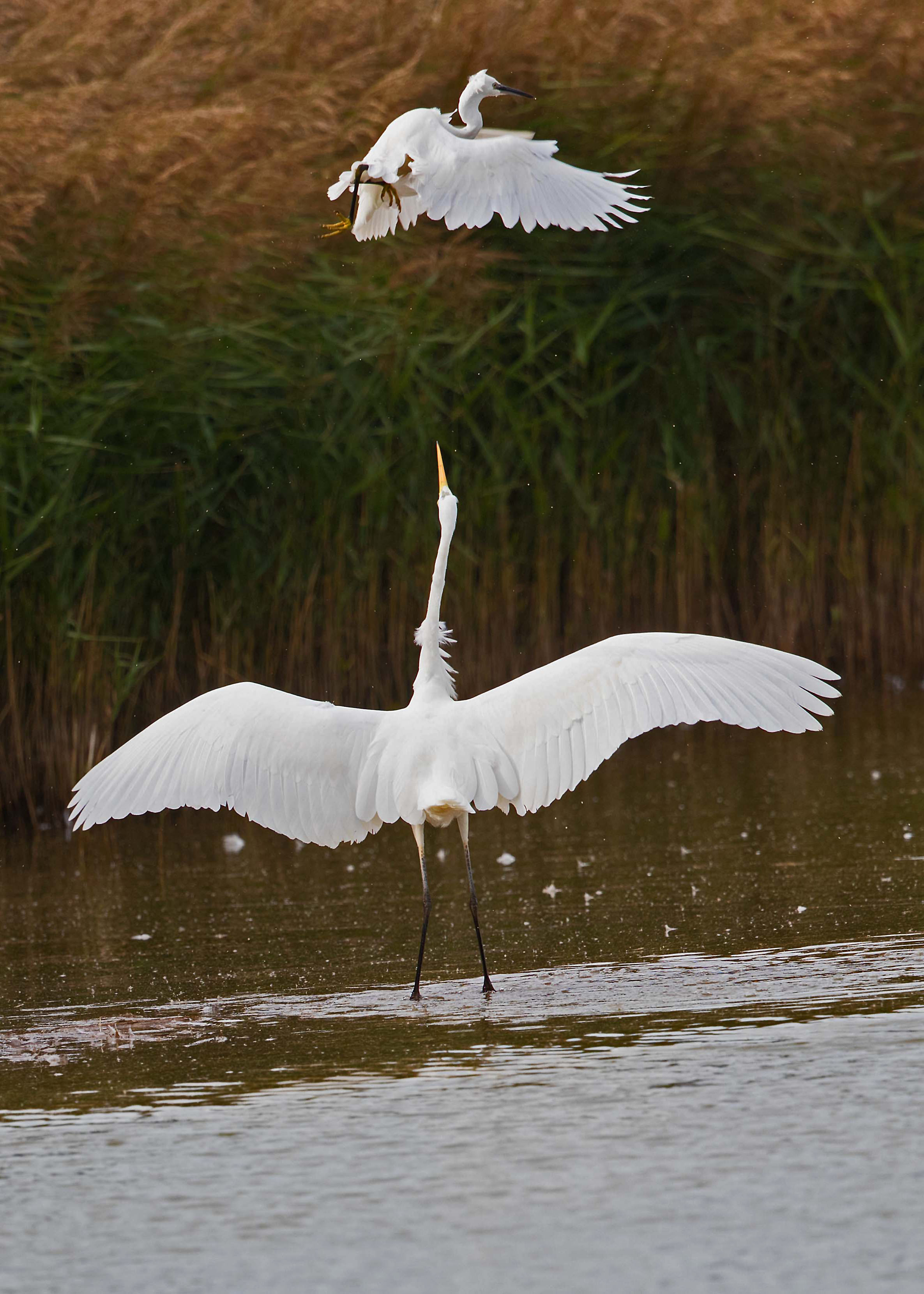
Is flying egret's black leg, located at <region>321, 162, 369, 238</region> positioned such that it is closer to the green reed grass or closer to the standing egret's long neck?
the standing egret's long neck

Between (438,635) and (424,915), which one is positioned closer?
(424,915)

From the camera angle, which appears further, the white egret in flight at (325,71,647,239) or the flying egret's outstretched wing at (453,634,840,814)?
the white egret in flight at (325,71,647,239)

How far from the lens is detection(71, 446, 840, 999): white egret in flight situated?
523 cm

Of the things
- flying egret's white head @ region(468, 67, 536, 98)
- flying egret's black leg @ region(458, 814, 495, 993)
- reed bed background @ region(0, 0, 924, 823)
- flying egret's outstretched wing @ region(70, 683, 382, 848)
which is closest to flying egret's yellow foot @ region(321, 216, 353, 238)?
flying egret's white head @ region(468, 67, 536, 98)

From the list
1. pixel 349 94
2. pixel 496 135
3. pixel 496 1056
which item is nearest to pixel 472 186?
pixel 496 135

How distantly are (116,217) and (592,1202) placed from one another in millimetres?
5870

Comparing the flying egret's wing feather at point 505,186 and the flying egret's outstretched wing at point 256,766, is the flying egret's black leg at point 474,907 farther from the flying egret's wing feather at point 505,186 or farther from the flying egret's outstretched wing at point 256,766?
the flying egret's wing feather at point 505,186

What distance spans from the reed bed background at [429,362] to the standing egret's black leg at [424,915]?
105 inches

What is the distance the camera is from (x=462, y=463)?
29.7 feet

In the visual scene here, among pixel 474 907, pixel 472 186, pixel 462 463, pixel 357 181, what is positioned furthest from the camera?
pixel 462 463

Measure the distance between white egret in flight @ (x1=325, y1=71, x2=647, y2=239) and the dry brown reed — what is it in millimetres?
1932

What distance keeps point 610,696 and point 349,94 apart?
5.60 m

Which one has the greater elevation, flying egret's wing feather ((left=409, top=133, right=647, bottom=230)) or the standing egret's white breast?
flying egret's wing feather ((left=409, top=133, right=647, bottom=230))

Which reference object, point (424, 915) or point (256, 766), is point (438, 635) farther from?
point (424, 915)
